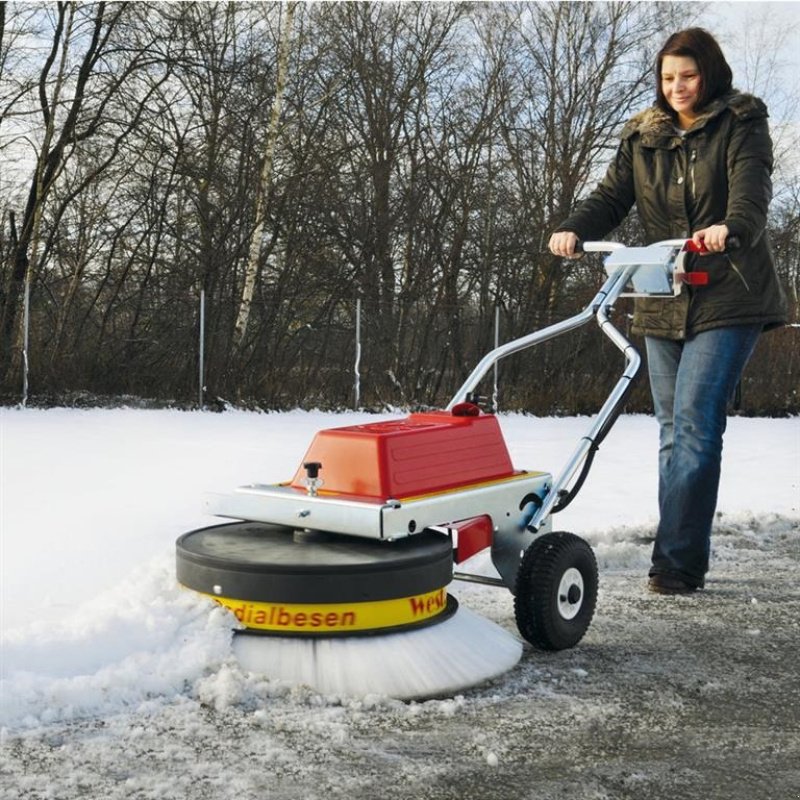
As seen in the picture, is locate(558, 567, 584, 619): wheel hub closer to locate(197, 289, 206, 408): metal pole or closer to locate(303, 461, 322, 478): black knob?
locate(303, 461, 322, 478): black knob

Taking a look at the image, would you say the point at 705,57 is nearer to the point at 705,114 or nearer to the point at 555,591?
the point at 705,114

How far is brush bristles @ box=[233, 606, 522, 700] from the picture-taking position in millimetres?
2373

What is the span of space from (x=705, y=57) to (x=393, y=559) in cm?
205

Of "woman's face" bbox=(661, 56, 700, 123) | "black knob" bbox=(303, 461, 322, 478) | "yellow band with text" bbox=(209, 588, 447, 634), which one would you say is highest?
"woman's face" bbox=(661, 56, 700, 123)

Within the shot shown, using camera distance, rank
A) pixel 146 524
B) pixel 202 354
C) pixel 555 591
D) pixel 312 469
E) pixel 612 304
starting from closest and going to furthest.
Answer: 1. pixel 312 469
2. pixel 555 591
3. pixel 612 304
4. pixel 146 524
5. pixel 202 354

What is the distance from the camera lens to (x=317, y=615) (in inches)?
94.1

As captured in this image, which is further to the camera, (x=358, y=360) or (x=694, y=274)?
(x=358, y=360)

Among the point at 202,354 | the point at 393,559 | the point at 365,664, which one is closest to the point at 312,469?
the point at 393,559

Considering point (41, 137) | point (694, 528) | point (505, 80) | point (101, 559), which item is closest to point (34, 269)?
point (41, 137)

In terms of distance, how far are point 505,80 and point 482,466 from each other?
1637 centimetres

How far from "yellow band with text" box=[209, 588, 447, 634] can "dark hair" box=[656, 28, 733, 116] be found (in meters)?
2.05

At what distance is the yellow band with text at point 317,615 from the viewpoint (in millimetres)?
2391

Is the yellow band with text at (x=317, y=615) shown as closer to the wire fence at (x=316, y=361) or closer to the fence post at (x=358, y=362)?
the wire fence at (x=316, y=361)

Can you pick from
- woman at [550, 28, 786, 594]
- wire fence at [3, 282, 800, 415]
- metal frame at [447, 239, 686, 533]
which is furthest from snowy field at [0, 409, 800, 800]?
wire fence at [3, 282, 800, 415]
